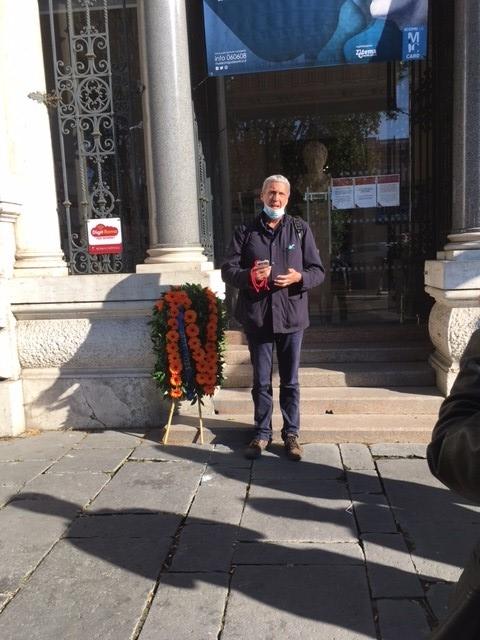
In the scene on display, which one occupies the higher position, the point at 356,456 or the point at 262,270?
the point at 262,270

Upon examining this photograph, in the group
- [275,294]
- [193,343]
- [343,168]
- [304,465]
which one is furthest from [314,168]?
[304,465]

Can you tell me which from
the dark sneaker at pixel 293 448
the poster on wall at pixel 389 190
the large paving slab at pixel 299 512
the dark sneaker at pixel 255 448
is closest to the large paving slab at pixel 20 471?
the dark sneaker at pixel 255 448

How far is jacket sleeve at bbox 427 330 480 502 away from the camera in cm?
109

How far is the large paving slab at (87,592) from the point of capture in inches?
96.4

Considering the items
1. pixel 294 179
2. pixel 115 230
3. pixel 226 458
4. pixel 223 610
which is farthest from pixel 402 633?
pixel 294 179

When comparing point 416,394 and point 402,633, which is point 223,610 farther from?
point 416,394

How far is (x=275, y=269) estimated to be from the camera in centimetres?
423

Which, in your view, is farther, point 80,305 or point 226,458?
point 80,305

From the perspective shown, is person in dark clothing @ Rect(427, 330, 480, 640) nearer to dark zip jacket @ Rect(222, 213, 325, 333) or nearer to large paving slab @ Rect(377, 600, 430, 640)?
large paving slab @ Rect(377, 600, 430, 640)

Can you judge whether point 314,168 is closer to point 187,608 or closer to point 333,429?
point 333,429

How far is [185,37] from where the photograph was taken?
16.3 feet

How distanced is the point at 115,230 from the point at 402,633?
161 inches

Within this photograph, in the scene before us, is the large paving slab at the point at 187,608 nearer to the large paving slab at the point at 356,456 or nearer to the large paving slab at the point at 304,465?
the large paving slab at the point at 304,465

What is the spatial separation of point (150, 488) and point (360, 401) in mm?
2061
